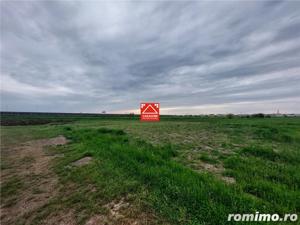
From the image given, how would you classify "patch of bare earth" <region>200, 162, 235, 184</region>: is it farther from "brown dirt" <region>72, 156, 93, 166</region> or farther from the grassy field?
"brown dirt" <region>72, 156, 93, 166</region>

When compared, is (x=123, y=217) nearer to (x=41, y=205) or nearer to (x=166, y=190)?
(x=166, y=190)

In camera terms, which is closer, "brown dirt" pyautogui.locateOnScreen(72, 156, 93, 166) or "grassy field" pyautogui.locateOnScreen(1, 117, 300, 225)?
"grassy field" pyautogui.locateOnScreen(1, 117, 300, 225)

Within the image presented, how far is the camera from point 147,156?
6270 mm

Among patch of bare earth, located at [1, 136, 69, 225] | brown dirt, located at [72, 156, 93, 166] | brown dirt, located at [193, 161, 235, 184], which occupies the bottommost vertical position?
patch of bare earth, located at [1, 136, 69, 225]

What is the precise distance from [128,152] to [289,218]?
226 inches

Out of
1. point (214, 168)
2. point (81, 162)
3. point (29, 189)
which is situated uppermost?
point (214, 168)

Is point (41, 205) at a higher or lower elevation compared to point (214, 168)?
lower

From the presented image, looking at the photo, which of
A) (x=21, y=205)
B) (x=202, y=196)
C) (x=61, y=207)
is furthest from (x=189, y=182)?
(x=21, y=205)

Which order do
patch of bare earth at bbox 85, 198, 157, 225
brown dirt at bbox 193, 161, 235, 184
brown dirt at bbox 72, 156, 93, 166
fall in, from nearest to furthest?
patch of bare earth at bbox 85, 198, 157, 225 < brown dirt at bbox 193, 161, 235, 184 < brown dirt at bbox 72, 156, 93, 166

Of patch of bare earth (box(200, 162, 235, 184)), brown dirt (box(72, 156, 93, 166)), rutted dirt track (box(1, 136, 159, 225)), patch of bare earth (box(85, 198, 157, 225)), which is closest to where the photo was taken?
patch of bare earth (box(85, 198, 157, 225))

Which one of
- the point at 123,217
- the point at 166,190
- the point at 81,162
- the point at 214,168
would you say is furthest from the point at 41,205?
the point at 214,168

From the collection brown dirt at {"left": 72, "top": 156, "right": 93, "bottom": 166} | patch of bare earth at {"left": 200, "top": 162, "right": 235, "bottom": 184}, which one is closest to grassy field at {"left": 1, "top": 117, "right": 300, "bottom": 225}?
patch of bare earth at {"left": 200, "top": 162, "right": 235, "bottom": 184}

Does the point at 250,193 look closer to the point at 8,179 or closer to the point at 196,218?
the point at 196,218

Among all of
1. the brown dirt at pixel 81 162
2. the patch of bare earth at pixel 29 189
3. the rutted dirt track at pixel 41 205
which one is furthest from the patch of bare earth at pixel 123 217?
the brown dirt at pixel 81 162
